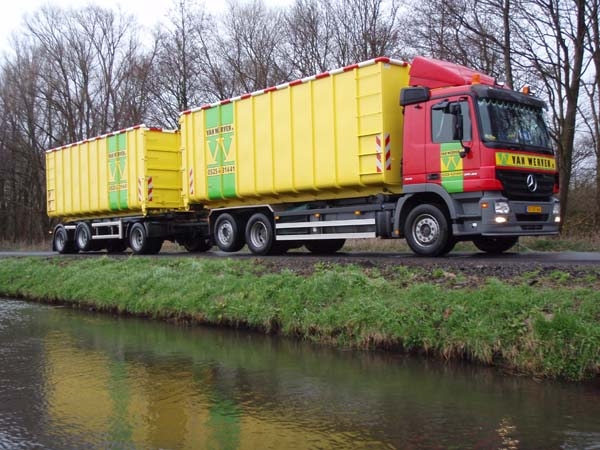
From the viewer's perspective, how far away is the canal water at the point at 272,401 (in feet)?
14.3

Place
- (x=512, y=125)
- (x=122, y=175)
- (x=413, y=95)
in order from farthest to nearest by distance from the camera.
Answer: (x=122, y=175) < (x=413, y=95) < (x=512, y=125)

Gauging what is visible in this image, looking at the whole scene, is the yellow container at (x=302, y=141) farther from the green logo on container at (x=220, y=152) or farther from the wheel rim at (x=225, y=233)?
the wheel rim at (x=225, y=233)

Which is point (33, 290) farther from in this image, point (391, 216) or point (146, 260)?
point (391, 216)

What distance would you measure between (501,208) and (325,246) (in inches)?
223

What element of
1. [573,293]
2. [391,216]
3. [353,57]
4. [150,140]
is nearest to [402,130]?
[391,216]

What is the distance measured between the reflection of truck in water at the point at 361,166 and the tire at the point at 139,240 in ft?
0.32

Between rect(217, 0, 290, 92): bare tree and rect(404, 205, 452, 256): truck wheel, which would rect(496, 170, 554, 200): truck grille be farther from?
rect(217, 0, 290, 92): bare tree

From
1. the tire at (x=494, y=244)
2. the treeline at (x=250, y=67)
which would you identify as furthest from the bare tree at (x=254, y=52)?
the tire at (x=494, y=244)

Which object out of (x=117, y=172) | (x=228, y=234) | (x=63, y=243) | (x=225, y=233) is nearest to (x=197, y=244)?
(x=117, y=172)

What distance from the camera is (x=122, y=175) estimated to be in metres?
18.5

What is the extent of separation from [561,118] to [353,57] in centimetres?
1025

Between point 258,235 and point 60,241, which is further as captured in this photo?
point 60,241

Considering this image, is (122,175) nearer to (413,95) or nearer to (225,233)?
(225,233)

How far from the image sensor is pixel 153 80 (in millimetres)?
35719
